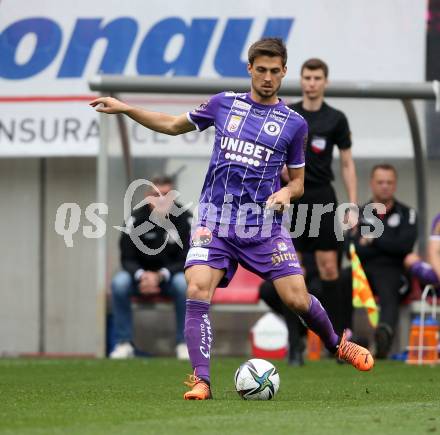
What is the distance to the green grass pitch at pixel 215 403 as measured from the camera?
5.60m

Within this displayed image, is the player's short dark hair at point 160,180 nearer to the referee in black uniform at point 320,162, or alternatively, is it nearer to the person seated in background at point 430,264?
the referee in black uniform at point 320,162

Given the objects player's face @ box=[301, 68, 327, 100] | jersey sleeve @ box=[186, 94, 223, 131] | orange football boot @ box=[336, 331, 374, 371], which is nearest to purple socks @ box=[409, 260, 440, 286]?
player's face @ box=[301, 68, 327, 100]

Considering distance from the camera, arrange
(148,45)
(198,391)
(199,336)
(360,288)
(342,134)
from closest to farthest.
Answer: (198,391), (199,336), (342,134), (360,288), (148,45)

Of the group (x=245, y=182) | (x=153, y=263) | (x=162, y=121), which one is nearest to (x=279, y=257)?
(x=245, y=182)

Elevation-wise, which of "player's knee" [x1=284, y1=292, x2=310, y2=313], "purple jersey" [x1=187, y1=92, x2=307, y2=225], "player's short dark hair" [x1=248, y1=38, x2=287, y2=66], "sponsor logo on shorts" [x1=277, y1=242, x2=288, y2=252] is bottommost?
"player's knee" [x1=284, y1=292, x2=310, y2=313]

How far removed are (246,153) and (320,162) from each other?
10.9ft

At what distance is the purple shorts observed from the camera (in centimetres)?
725

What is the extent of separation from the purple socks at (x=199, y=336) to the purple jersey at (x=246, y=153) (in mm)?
521

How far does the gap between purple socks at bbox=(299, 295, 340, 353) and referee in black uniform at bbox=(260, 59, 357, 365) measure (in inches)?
107

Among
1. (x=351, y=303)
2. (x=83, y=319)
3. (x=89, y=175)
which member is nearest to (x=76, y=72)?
(x=89, y=175)

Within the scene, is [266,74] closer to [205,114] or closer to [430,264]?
[205,114]

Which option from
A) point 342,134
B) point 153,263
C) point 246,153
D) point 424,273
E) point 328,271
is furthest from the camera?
point 153,263

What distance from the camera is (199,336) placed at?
23.3 feet

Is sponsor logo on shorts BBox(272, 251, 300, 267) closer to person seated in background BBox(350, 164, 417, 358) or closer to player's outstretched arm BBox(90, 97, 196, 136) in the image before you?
player's outstretched arm BBox(90, 97, 196, 136)
